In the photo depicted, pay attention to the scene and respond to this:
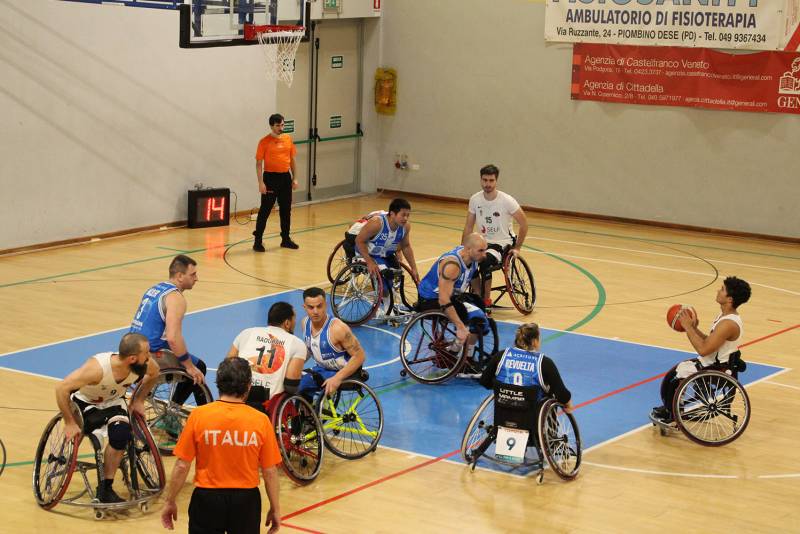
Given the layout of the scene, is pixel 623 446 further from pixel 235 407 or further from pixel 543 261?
pixel 543 261

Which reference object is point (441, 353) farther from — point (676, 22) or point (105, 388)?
point (676, 22)

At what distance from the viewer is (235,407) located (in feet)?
19.0

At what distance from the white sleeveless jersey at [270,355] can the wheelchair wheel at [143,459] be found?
2.54ft

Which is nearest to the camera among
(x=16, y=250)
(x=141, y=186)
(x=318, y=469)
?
(x=318, y=469)

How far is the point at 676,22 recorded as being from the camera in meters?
18.0

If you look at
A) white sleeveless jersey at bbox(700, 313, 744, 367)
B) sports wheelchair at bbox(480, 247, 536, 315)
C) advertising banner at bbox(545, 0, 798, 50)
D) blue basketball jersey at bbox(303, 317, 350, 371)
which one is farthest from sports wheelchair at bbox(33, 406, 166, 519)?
advertising banner at bbox(545, 0, 798, 50)

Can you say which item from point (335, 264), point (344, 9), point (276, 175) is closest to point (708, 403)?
point (335, 264)

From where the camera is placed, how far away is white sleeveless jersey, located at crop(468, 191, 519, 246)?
12.8 m

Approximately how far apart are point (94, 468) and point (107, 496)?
22cm

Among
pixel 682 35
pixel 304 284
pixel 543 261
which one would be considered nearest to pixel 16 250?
pixel 304 284

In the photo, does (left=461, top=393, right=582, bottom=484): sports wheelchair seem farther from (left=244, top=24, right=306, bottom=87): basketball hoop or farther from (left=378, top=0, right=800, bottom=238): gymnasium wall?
(left=378, top=0, right=800, bottom=238): gymnasium wall

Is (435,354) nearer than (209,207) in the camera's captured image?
Yes

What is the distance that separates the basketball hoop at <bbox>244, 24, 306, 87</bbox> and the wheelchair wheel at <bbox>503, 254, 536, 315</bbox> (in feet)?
14.5

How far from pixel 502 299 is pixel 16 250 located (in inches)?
239
